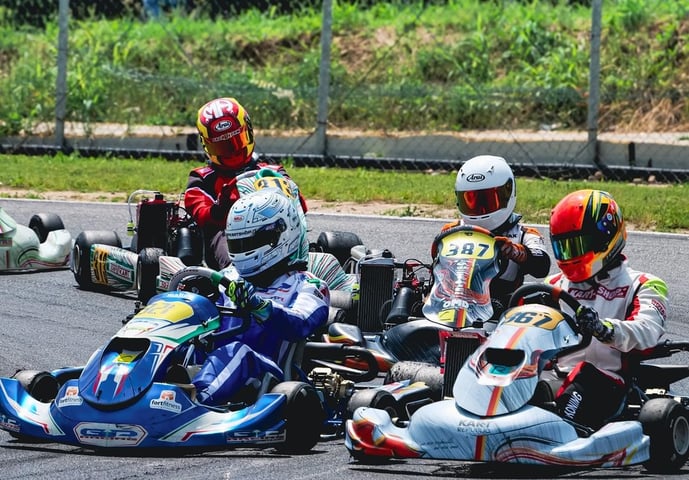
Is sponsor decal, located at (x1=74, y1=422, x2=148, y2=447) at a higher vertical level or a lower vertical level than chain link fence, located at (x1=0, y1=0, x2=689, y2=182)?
lower

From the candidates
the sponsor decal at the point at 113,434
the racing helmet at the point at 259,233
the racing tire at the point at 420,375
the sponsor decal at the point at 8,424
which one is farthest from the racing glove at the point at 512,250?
the sponsor decal at the point at 8,424

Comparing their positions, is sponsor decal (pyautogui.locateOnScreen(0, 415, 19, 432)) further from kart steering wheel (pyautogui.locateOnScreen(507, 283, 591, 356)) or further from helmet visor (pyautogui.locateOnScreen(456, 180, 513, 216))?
helmet visor (pyautogui.locateOnScreen(456, 180, 513, 216))

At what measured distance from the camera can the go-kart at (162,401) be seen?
5.41 metres

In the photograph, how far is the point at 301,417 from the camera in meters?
5.58

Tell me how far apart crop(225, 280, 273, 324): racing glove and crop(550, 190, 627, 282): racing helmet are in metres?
1.24

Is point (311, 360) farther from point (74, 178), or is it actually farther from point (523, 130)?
point (523, 130)

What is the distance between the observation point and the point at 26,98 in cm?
1748

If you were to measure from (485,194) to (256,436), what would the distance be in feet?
7.66

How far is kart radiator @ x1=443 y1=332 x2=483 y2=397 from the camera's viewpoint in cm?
571

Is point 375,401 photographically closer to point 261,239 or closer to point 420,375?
point 420,375

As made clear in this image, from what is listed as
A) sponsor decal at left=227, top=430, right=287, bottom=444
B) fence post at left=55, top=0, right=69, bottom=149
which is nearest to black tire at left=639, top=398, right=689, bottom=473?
sponsor decal at left=227, top=430, right=287, bottom=444

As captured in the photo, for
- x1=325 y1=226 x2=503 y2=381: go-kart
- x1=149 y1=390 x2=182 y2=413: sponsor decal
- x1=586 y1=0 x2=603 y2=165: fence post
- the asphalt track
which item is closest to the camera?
the asphalt track

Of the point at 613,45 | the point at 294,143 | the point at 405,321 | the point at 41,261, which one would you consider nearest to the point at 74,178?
the point at 294,143

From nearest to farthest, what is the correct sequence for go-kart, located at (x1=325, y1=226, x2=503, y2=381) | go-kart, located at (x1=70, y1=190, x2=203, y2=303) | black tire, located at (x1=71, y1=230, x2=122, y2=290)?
go-kart, located at (x1=325, y1=226, x2=503, y2=381) < go-kart, located at (x1=70, y1=190, x2=203, y2=303) < black tire, located at (x1=71, y1=230, x2=122, y2=290)
